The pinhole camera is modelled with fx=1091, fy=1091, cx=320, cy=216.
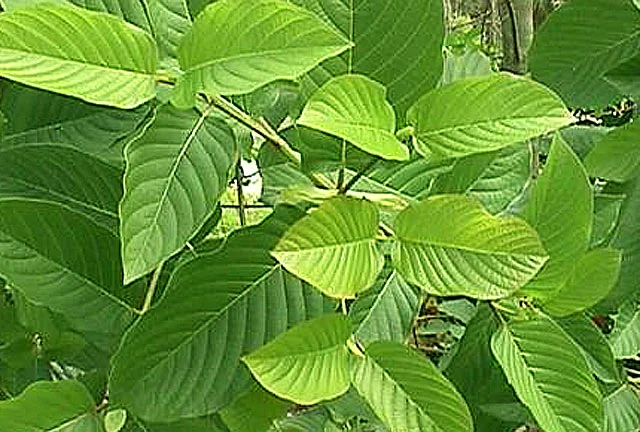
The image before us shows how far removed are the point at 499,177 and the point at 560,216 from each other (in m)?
0.12

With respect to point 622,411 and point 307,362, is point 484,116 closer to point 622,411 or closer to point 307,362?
point 307,362

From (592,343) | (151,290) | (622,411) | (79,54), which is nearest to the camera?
(79,54)

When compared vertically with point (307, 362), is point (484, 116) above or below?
above

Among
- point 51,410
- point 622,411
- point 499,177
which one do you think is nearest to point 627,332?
point 622,411

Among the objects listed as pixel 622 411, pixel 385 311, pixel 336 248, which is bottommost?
pixel 622 411

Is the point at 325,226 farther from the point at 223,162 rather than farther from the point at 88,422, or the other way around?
the point at 88,422

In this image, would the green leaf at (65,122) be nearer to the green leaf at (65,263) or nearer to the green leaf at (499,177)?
the green leaf at (65,263)

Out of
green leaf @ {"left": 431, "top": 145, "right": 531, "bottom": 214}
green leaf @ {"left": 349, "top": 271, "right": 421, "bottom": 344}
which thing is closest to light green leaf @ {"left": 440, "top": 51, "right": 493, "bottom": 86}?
green leaf @ {"left": 431, "top": 145, "right": 531, "bottom": 214}

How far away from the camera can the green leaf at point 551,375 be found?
593 mm

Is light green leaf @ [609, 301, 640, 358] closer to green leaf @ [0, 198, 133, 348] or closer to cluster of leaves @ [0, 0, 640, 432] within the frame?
cluster of leaves @ [0, 0, 640, 432]

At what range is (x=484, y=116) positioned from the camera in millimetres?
514

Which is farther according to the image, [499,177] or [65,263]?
[499,177]

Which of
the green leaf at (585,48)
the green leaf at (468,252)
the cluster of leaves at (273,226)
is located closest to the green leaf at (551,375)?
the cluster of leaves at (273,226)

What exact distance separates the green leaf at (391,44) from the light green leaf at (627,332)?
0.35 metres
